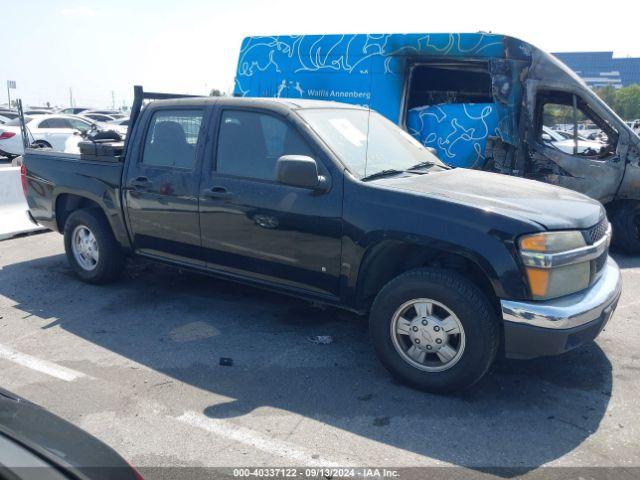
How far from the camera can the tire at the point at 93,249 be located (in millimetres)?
5887

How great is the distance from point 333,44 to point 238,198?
18.7 ft

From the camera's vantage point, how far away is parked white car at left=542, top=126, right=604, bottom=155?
7.86 m

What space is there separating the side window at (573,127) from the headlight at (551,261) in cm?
454

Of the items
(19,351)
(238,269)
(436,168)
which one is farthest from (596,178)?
(19,351)

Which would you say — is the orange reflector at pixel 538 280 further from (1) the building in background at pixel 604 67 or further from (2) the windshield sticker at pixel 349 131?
(1) the building in background at pixel 604 67

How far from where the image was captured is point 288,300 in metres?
5.73

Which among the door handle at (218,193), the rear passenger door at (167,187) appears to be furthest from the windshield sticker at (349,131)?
the rear passenger door at (167,187)

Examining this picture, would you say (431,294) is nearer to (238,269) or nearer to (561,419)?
(561,419)

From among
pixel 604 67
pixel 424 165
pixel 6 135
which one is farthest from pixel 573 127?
pixel 604 67

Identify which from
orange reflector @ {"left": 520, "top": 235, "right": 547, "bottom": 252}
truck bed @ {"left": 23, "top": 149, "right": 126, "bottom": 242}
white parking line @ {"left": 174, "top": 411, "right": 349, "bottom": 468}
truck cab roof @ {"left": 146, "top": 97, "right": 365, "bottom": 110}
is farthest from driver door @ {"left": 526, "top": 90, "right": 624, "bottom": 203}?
white parking line @ {"left": 174, "top": 411, "right": 349, "bottom": 468}

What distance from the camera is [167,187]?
16.9 feet

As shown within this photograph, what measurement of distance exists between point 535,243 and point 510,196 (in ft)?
1.91

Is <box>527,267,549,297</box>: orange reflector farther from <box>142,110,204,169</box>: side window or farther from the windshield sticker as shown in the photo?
<box>142,110,204,169</box>: side window

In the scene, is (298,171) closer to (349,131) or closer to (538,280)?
(349,131)
